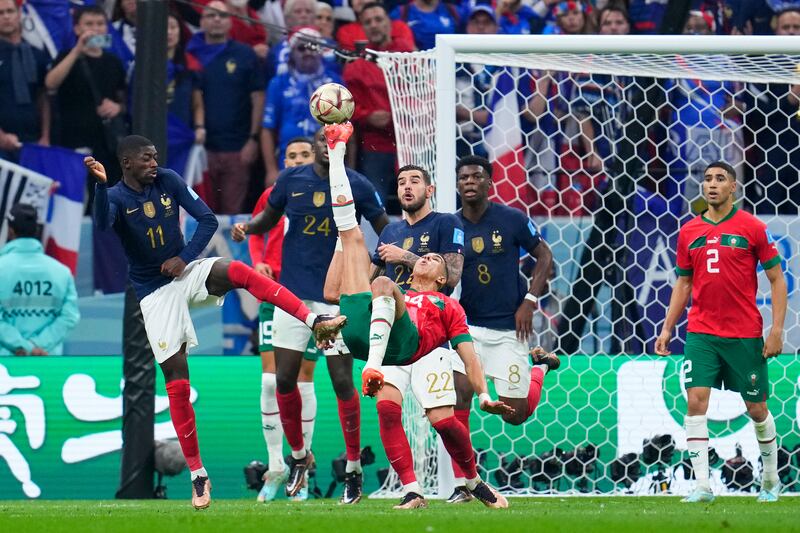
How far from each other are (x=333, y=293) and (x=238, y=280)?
0.97m

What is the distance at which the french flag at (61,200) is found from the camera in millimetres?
12602

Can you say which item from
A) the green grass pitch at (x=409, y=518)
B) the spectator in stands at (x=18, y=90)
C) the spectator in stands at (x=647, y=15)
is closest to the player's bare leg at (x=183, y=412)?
the green grass pitch at (x=409, y=518)

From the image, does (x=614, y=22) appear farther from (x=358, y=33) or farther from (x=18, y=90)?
(x=18, y=90)

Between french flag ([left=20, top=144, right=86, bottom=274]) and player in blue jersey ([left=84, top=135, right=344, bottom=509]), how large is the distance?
385 centimetres

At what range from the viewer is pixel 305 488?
1047cm

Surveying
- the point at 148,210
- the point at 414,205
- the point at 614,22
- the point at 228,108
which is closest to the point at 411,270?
the point at 414,205

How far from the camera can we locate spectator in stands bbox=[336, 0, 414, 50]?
526 inches

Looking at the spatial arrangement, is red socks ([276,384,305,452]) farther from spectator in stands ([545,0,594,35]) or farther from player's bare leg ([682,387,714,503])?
spectator in stands ([545,0,594,35])

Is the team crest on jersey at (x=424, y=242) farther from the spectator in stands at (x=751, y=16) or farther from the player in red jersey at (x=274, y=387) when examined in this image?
the spectator in stands at (x=751, y=16)

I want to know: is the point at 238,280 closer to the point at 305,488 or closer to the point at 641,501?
the point at 305,488

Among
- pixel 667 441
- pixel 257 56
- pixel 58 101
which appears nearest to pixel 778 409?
pixel 667 441

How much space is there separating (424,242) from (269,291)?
3.75ft

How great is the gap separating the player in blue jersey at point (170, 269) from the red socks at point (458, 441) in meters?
1.08

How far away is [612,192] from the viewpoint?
1207cm
